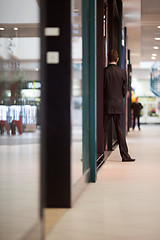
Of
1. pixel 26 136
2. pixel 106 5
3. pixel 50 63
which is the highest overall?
pixel 106 5

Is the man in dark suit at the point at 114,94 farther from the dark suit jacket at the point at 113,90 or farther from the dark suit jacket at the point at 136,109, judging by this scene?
the dark suit jacket at the point at 136,109

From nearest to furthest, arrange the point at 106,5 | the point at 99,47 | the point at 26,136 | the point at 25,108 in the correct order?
the point at 99,47, the point at 106,5, the point at 25,108, the point at 26,136

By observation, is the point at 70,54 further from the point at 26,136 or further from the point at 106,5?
the point at 26,136

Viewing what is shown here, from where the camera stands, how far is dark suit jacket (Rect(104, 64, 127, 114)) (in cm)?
832

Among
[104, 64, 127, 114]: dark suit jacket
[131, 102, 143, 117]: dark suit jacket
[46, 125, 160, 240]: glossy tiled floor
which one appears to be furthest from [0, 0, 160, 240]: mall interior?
[131, 102, 143, 117]: dark suit jacket

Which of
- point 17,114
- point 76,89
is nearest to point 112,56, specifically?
point 76,89

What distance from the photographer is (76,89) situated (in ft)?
17.0

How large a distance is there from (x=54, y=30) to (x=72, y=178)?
4.09 ft

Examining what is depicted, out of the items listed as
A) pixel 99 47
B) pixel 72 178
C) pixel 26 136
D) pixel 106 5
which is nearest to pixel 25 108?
pixel 26 136

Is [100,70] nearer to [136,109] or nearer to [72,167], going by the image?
[72,167]

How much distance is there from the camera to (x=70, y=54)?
4.56 m

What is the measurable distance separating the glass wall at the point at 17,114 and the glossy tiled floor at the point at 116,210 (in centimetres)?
36

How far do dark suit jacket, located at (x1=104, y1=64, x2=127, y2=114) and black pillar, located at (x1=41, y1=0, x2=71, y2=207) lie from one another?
12.2ft

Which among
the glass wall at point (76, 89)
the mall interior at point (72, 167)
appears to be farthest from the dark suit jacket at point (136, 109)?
the glass wall at point (76, 89)
